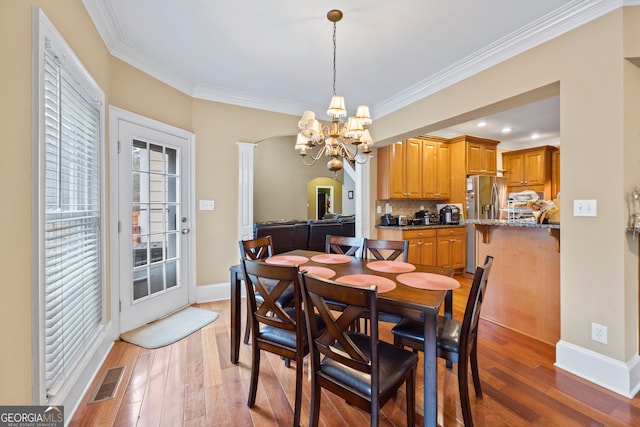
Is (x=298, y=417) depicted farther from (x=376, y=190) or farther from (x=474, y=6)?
(x=376, y=190)

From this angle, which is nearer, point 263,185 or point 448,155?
point 448,155

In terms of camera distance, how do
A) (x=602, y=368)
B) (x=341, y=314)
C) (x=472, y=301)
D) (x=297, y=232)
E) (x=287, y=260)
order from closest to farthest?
(x=341, y=314) < (x=472, y=301) < (x=602, y=368) < (x=287, y=260) < (x=297, y=232)

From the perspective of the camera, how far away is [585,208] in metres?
1.96

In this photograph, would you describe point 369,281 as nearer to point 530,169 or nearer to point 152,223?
point 152,223

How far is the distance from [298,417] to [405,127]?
3.29m

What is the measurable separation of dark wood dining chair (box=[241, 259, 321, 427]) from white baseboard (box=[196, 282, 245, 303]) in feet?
6.64

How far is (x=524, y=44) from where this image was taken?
2.31m

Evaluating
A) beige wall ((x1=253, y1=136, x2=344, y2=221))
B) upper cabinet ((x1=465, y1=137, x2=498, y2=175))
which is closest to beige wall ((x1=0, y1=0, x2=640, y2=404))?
upper cabinet ((x1=465, y1=137, x2=498, y2=175))

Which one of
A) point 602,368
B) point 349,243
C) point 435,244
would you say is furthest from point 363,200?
point 602,368

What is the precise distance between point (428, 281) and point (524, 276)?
1.67 meters

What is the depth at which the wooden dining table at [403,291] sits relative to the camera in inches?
50.3

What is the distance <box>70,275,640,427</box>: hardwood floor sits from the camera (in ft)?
5.21

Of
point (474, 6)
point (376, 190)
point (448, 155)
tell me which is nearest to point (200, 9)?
point (474, 6)

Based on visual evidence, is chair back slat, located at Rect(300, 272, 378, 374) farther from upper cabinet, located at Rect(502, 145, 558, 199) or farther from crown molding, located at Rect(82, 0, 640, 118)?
upper cabinet, located at Rect(502, 145, 558, 199)
